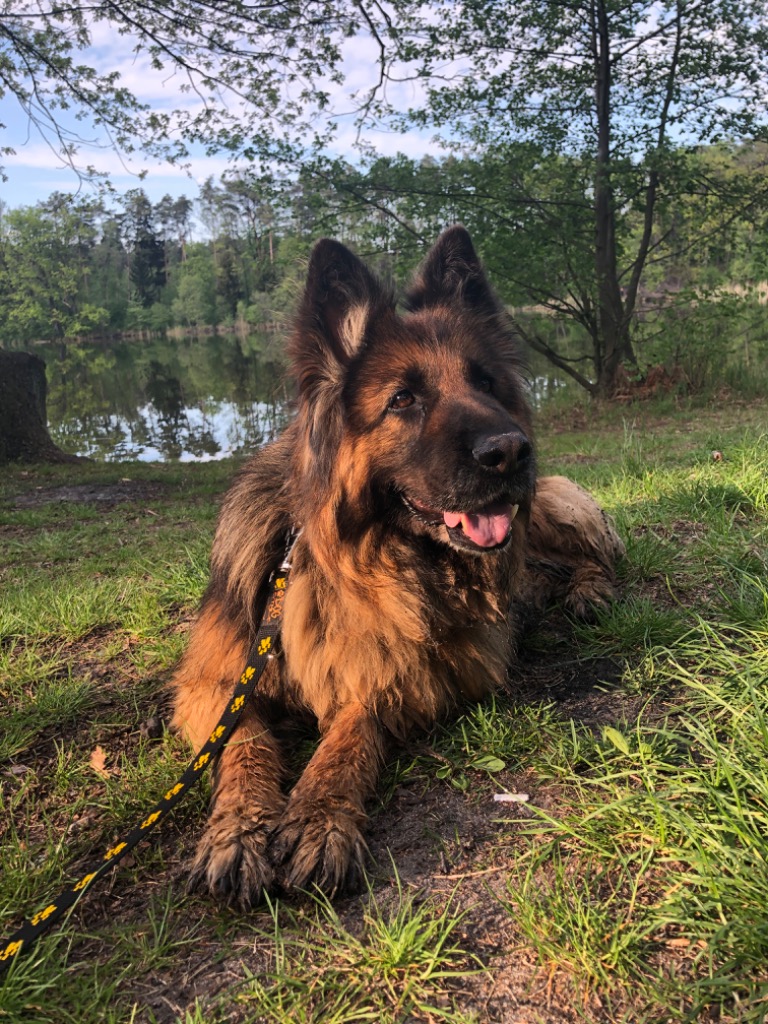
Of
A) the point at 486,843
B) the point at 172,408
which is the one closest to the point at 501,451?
the point at 486,843

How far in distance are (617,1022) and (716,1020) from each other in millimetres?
202

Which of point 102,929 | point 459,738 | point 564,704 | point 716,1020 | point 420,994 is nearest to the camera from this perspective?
point 716,1020

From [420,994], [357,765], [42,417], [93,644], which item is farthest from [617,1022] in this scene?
[42,417]

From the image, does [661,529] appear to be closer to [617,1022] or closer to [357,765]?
[357,765]

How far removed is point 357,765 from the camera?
2.40 meters

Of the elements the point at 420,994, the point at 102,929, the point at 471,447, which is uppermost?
the point at 471,447

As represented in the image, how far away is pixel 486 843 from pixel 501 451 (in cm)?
128

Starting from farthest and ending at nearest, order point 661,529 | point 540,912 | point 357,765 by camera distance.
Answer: point 661,529 < point 357,765 < point 540,912

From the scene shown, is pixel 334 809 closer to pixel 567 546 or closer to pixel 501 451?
pixel 501 451

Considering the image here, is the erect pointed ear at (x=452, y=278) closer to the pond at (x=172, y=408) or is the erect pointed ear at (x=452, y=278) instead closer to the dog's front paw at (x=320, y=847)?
the pond at (x=172, y=408)

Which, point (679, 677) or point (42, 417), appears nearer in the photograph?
point (679, 677)

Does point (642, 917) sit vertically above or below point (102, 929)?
above

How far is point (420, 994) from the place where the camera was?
1617 millimetres

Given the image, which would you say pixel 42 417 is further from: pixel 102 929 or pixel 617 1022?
pixel 617 1022
